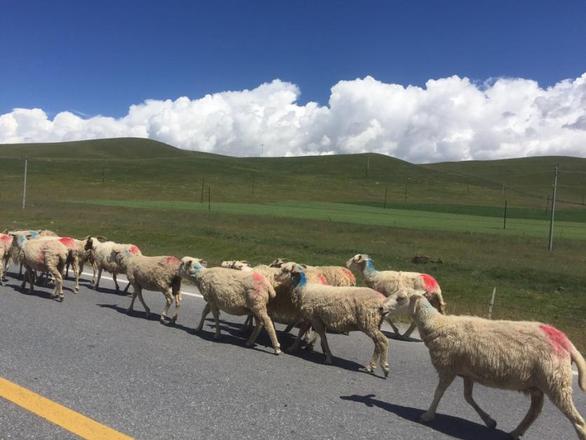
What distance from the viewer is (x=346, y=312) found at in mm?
8039

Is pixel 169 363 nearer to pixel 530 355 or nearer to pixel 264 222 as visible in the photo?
pixel 530 355

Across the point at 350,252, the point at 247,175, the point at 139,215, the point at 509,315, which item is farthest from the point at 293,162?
the point at 509,315

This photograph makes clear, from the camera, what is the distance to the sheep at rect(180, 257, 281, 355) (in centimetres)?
881

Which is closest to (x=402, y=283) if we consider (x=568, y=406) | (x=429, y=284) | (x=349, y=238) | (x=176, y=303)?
(x=429, y=284)

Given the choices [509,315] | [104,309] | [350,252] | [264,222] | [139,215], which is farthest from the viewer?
[139,215]

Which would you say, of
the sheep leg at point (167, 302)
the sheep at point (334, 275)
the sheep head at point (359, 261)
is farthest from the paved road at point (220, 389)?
the sheep head at point (359, 261)

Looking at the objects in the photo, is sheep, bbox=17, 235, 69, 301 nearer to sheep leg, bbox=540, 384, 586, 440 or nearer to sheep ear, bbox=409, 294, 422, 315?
sheep ear, bbox=409, 294, 422, 315

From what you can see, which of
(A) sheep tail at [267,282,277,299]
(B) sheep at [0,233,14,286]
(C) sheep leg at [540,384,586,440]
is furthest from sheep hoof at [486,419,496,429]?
(B) sheep at [0,233,14,286]

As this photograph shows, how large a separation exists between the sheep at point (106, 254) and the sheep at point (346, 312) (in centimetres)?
616

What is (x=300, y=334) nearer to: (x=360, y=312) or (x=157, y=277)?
(x=360, y=312)

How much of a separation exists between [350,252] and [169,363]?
16477mm

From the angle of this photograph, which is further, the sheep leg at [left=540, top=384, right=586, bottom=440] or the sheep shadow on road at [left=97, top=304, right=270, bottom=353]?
the sheep shadow on road at [left=97, top=304, right=270, bottom=353]

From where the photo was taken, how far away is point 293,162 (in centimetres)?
16588

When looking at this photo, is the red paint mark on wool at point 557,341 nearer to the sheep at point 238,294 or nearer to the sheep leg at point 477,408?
the sheep leg at point 477,408
